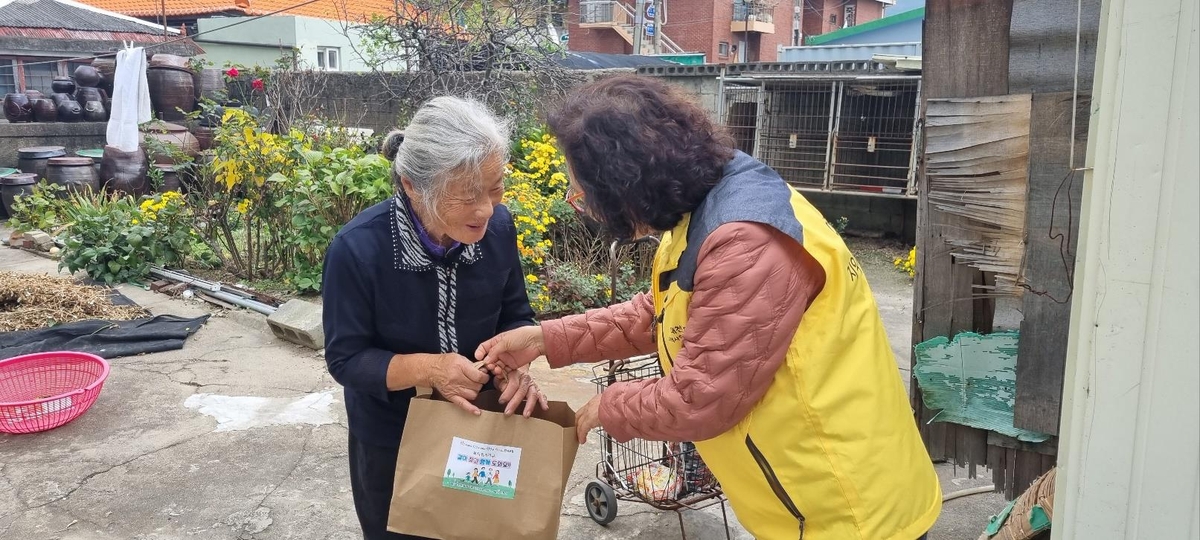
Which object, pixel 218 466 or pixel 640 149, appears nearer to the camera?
pixel 640 149

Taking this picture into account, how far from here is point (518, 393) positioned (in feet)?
6.21

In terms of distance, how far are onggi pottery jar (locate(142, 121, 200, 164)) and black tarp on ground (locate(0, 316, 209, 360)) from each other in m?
5.11

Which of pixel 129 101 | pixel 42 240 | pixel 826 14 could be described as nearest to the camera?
pixel 42 240

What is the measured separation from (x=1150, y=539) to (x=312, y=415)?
12.6 ft

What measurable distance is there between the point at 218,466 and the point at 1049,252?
3399 mm

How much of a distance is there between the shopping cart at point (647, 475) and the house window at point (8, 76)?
16093 millimetres

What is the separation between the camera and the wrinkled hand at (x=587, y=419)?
174 cm

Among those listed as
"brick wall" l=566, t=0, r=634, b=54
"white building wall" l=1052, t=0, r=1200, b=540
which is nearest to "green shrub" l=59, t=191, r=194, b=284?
"white building wall" l=1052, t=0, r=1200, b=540

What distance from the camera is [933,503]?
1.65 m

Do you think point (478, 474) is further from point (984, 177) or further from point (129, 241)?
point (129, 241)

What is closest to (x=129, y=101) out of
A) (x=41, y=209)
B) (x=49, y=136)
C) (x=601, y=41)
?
(x=41, y=209)

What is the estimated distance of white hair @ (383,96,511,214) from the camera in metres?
1.76

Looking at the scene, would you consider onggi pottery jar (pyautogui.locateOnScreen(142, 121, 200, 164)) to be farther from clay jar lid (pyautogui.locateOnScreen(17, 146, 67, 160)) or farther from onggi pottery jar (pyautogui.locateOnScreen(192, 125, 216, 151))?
clay jar lid (pyautogui.locateOnScreen(17, 146, 67, 160))

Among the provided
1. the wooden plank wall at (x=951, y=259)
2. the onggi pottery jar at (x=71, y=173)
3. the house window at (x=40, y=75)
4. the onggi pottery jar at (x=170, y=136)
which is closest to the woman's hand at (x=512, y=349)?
the wooden plank wall at (x=951, y=259)
